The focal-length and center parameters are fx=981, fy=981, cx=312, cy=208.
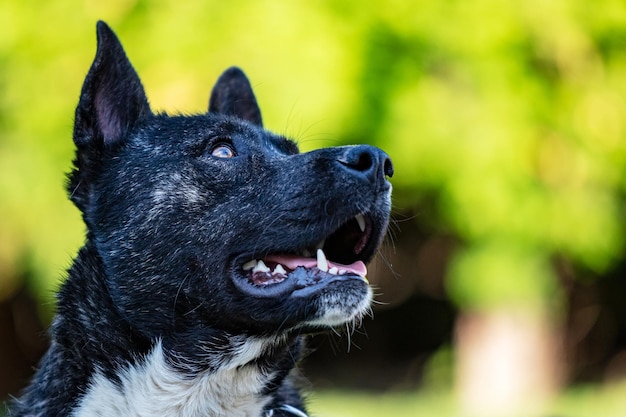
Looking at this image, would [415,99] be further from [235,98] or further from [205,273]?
[205,273]

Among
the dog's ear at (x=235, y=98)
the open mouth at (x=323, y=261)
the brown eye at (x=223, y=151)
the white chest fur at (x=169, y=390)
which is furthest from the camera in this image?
the dog's ear at (x=235, y=98)

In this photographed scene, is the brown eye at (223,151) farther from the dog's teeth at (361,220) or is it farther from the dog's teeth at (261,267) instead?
the dog's teeth at (361,220)

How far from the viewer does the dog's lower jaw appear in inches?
158

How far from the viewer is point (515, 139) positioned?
11.7m

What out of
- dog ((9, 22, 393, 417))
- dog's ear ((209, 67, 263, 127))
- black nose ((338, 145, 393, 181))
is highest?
dog's ear ((209, 67, 263, 127))

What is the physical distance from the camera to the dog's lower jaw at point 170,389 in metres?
4.02

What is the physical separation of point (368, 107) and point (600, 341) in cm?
1090

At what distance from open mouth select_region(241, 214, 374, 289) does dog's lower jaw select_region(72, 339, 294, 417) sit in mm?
284

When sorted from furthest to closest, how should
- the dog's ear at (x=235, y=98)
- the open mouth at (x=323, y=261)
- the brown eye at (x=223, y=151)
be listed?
1. the dog's ear at (x=235, y=98)
2. the brown eye at (x=223, y=151)
3. the open mouth at (x=323, y=261)

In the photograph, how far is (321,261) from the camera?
12.9 feet

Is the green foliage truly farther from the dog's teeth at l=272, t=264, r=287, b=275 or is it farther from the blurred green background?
the dog's teeth at l=272, t=264, r=287, b=275

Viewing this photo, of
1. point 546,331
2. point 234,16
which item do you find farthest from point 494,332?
point 234,16

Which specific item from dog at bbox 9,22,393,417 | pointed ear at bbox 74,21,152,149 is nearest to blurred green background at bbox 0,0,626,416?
pointed ear at bbox 74,21,152,149

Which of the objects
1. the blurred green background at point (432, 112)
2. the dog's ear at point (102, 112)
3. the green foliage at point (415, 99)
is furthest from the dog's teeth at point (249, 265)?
→ the green foliage at point (415, 99)
